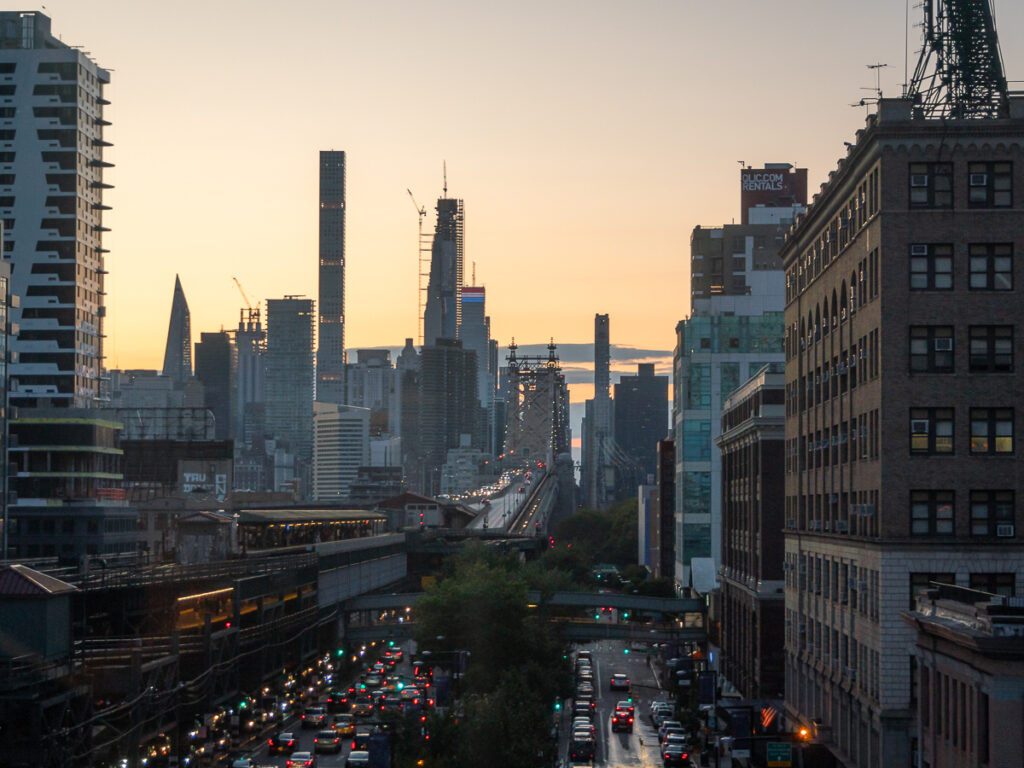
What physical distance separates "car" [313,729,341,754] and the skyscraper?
97.9 metres

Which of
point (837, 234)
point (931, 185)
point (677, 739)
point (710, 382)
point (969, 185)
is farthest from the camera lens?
point (710, 382)

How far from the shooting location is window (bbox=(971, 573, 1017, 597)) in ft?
180

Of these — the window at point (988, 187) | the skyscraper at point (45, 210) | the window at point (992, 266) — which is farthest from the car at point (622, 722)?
the skyscraper at point (45, 210)

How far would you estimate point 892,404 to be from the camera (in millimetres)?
56312

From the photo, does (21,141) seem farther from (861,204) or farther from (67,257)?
(861,204)

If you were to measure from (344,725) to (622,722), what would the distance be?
17348 mm

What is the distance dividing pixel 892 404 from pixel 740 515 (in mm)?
54496

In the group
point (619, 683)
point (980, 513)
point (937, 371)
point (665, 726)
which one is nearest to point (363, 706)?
point (665, 726)

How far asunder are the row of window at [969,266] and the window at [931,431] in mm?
4334

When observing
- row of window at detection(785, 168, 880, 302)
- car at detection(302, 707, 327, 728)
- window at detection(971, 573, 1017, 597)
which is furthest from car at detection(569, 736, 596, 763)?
window at detection(971, 573, 1017, 597)

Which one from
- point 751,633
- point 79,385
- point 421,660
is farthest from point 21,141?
point 751,633

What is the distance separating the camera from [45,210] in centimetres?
17000

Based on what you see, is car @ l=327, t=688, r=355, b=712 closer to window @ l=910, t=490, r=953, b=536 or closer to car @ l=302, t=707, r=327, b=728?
car @ l=302, t=707, r=327, b=728

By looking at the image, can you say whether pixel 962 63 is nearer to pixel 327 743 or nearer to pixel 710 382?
pixel 327 743
